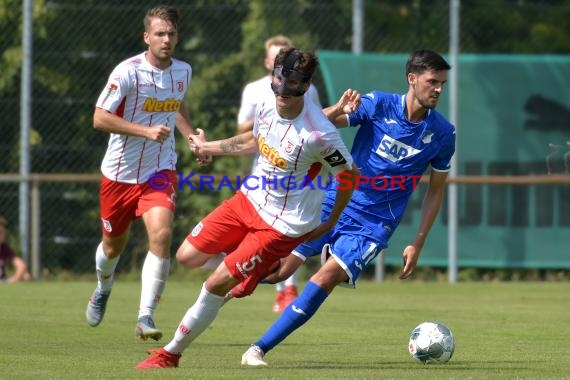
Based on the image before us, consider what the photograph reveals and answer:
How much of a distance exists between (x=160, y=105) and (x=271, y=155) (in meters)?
2.41

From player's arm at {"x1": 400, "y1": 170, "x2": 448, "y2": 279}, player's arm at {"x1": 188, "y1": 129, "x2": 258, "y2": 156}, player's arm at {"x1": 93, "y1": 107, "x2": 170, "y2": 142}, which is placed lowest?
player's arm at {"x1": 400, "y1": 170, "x2": 448, "y2": 279}

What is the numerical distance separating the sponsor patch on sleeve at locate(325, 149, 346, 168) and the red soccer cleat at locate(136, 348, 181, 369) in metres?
1.44

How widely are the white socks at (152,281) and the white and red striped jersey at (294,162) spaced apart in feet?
5.83

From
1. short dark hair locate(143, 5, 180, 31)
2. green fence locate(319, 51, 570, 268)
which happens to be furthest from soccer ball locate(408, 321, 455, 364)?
green fence locate(319, 51, 570, 268)

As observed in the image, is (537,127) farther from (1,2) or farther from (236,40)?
(1,2)

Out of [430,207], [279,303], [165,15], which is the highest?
[165,15]

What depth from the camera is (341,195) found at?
7.87 metres

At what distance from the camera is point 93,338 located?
384 inches

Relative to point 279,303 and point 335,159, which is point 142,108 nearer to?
point 335,159

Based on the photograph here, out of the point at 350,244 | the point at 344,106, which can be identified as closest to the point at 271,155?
the point at 344,106

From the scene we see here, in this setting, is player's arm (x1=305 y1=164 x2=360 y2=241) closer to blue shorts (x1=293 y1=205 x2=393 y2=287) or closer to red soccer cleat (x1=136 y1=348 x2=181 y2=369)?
blue shorts (x1=293 y1=205 x2=393 y2=287)

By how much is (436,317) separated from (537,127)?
6.22 metres

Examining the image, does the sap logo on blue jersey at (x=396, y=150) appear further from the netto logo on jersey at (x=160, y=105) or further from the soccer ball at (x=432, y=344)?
→ the netto logo on jersey at (x=160, y=105)

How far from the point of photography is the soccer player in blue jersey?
8.54m
